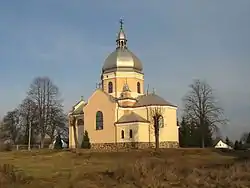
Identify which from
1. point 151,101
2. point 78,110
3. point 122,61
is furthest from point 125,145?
point 122,61

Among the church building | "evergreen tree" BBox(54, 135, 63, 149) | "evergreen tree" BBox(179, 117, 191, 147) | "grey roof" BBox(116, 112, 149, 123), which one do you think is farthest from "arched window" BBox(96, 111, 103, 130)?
"evergreen tree" BBox(179, 117, 191, 147)

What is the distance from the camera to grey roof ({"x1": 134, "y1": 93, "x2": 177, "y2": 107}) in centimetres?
6112

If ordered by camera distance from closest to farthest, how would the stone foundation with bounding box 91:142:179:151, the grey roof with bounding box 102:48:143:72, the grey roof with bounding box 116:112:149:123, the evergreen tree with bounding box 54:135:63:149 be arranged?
the stone foundation with bounding box 91:142:179:151, the grey roof with bounding box 116:112:149:123, the grey roof with bounding box 102:48:143:72, the evergreen tree with bounding box 54:135:63:149

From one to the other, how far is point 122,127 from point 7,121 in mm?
29024

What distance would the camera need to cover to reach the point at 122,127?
58.9 meters

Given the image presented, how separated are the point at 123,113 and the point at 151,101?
179 inches

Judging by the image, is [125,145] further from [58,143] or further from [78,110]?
[58,143]

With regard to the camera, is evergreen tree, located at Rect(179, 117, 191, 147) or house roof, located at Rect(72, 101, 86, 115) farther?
evergreen tree, located at Rect(179, 117, 191, 147)

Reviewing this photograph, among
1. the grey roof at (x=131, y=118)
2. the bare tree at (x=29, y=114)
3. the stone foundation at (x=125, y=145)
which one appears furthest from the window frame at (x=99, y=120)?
the bare tree at (x=29, y=114)

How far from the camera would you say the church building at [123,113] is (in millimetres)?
58875

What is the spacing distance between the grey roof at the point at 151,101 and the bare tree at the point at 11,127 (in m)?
24.8

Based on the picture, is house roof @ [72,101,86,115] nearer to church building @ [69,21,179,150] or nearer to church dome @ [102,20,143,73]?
church building @ [69,21,179,150]

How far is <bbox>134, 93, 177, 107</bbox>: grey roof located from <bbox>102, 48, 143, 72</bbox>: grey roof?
16.5ft

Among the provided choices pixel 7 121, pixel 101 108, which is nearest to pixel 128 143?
pixel 101 108
